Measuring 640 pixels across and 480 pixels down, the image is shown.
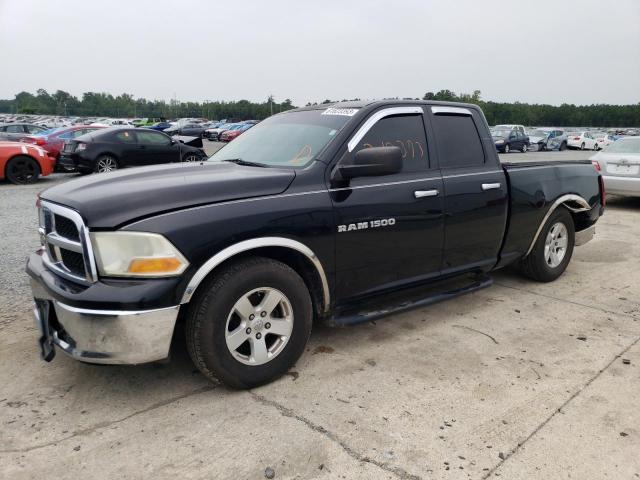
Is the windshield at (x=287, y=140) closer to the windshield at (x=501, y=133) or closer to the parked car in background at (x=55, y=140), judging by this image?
the parked car in background at (x=55, y=140)

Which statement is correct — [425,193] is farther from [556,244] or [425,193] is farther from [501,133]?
[501,133]

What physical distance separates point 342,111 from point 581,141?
37.8 m

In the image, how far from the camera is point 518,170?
15.7ft

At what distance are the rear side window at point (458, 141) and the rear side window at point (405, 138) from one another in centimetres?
20

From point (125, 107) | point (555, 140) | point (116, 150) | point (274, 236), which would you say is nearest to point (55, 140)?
point (116, 150)

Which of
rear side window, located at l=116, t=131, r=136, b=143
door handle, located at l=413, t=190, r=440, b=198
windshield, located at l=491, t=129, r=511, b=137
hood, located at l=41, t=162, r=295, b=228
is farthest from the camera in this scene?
windshield, located at l=491, t=129, r=511, b=137

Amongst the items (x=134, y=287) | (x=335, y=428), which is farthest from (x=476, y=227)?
(x=134, y=287)

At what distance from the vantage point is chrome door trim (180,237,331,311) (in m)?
2.81

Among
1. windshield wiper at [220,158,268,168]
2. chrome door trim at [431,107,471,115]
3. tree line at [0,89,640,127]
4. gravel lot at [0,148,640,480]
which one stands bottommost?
gravel lot at [0,148,640,480]

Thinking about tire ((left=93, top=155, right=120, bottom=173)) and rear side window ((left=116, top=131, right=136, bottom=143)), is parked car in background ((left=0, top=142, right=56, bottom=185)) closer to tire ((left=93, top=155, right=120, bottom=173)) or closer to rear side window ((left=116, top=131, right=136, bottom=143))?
tire ((left=93, top=155, right=120, bottom=173))

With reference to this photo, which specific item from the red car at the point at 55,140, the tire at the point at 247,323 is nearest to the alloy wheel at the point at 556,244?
the tire at the point at 247,323

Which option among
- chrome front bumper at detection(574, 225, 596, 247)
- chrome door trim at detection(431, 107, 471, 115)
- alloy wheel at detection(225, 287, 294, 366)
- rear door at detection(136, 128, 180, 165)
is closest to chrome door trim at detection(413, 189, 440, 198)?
chrome door trim at detection(431, 107, 471, 115)

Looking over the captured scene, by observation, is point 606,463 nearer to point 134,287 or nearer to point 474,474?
point 474,474

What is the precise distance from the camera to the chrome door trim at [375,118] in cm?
359
